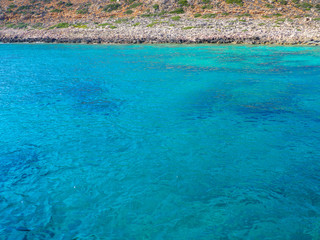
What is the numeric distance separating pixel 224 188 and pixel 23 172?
247 inches

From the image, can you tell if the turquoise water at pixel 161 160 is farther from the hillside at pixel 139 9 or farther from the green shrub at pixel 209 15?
the hillside at pixel 139 9

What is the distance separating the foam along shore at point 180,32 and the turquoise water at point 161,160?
23.2 m

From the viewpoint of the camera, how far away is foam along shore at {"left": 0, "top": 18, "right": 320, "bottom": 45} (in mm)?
41344

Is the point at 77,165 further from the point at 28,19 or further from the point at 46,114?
the point at 28,19

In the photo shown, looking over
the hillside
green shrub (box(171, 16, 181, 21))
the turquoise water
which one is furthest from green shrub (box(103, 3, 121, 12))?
the turquoise water

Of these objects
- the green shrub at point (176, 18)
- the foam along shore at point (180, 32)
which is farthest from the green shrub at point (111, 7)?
the green shrub at point (176, 18)

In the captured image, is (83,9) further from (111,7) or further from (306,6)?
(306,6)

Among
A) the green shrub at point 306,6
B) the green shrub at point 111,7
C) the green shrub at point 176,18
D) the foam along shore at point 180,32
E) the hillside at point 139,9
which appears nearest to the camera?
the foam along shore at point 180,32

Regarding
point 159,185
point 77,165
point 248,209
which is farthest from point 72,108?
point 248,209

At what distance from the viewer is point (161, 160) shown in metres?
9.77

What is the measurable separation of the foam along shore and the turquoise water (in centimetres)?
2323

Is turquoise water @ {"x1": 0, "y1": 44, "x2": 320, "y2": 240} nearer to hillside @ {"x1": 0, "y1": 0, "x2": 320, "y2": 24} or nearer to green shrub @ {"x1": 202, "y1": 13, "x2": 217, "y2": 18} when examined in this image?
green shrub @ {"x1": 202, "y1": 13, "x2": 217, "y2": 18}

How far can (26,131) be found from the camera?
488 inches

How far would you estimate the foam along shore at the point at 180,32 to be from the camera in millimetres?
41344
